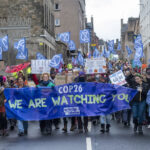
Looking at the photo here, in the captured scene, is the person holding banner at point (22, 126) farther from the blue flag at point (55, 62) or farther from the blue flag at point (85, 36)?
the blue flag at point (85, 36)

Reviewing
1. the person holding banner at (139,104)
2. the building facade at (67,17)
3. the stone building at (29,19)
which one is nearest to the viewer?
the person holding banner at (139,104)

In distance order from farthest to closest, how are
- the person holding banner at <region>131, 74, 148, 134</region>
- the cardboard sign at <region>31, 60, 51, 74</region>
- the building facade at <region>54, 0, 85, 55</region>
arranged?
the building facade at <region>54, 0, 85, 55</region>
the cardboard sign at <region>31, 60, 51, 74</region>
the person holding banner at <region>131, 74, 148, 134</region>

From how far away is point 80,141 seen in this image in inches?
408

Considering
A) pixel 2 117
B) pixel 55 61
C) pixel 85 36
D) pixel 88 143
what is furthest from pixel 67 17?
pixel 88 143

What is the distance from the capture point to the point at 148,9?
165ft

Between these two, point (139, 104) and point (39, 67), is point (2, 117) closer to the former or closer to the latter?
point (139, 104)

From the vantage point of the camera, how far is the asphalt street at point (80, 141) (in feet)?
31.5

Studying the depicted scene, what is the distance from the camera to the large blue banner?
39.5 feet

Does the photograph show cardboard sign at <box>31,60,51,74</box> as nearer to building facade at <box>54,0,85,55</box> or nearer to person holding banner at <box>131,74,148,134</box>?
person holding banner at <box>131,74,148,134</box>

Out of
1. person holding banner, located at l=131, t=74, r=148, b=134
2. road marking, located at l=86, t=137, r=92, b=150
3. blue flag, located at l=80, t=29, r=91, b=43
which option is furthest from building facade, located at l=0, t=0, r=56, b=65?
road marking, located at l=86, t=137, r=92, b=150

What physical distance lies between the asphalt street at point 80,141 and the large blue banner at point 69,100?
23.6 inches

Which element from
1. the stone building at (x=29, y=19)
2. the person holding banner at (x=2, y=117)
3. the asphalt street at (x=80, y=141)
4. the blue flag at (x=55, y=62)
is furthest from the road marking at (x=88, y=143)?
the stone building at (x=29, y=19)

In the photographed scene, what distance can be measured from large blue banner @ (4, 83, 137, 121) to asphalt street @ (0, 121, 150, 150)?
60 cm

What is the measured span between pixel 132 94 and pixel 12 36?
20.1 m
